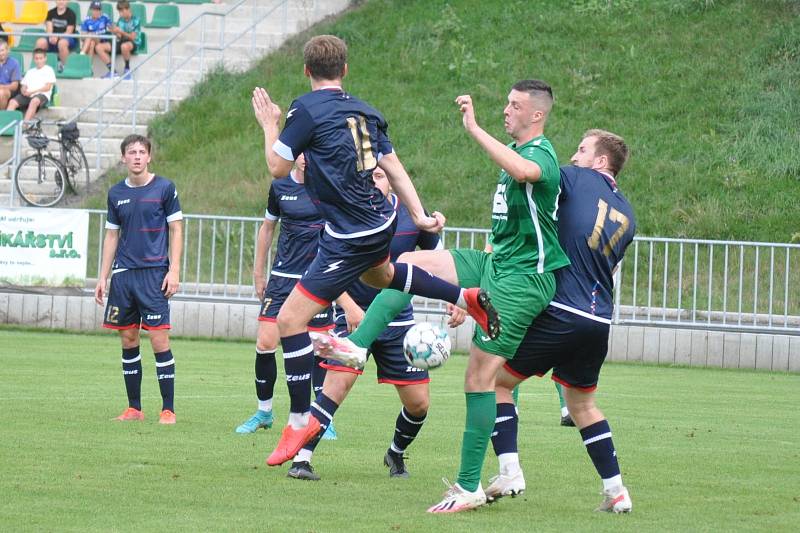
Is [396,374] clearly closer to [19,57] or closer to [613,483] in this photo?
[613,483]

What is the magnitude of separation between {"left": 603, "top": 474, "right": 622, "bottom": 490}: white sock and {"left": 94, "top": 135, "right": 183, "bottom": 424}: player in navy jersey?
4134mm

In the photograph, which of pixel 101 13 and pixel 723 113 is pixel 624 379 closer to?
pixel 723 113

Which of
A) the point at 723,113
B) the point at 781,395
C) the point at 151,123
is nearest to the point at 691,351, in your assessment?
the point at 781,395

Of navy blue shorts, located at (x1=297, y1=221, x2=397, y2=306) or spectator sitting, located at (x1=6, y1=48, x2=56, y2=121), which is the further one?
spectator sitting, located at (x1=6, y1=48, x2=56, y2=121)

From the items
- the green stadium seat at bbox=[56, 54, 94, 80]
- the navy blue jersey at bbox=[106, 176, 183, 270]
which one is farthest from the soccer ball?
the green stadium seat at bbox=[56, 54, 94, 80]

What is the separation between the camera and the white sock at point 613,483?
6.74m

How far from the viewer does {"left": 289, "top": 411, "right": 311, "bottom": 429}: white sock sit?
7705 mm

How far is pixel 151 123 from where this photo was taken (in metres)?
26.5

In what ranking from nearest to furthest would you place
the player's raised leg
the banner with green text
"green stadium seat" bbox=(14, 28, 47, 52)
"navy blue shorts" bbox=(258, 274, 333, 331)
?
the player's raised leg < "navy blue shorts" bbox=(258, 274, 333, 331) < the banner with green text < "green stadium seat" bbox=(14, 28, 47, 52)

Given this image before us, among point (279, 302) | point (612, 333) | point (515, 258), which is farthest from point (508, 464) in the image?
point (612, 333)

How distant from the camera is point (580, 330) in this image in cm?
672

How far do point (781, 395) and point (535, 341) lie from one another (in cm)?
775

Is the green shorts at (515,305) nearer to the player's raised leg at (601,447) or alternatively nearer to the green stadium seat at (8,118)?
the player's raised leg at (601,447)

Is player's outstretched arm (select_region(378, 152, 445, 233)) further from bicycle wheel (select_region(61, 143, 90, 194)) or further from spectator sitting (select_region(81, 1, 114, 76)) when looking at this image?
spectator sitting (select_region(81, 1, 114, 76))
